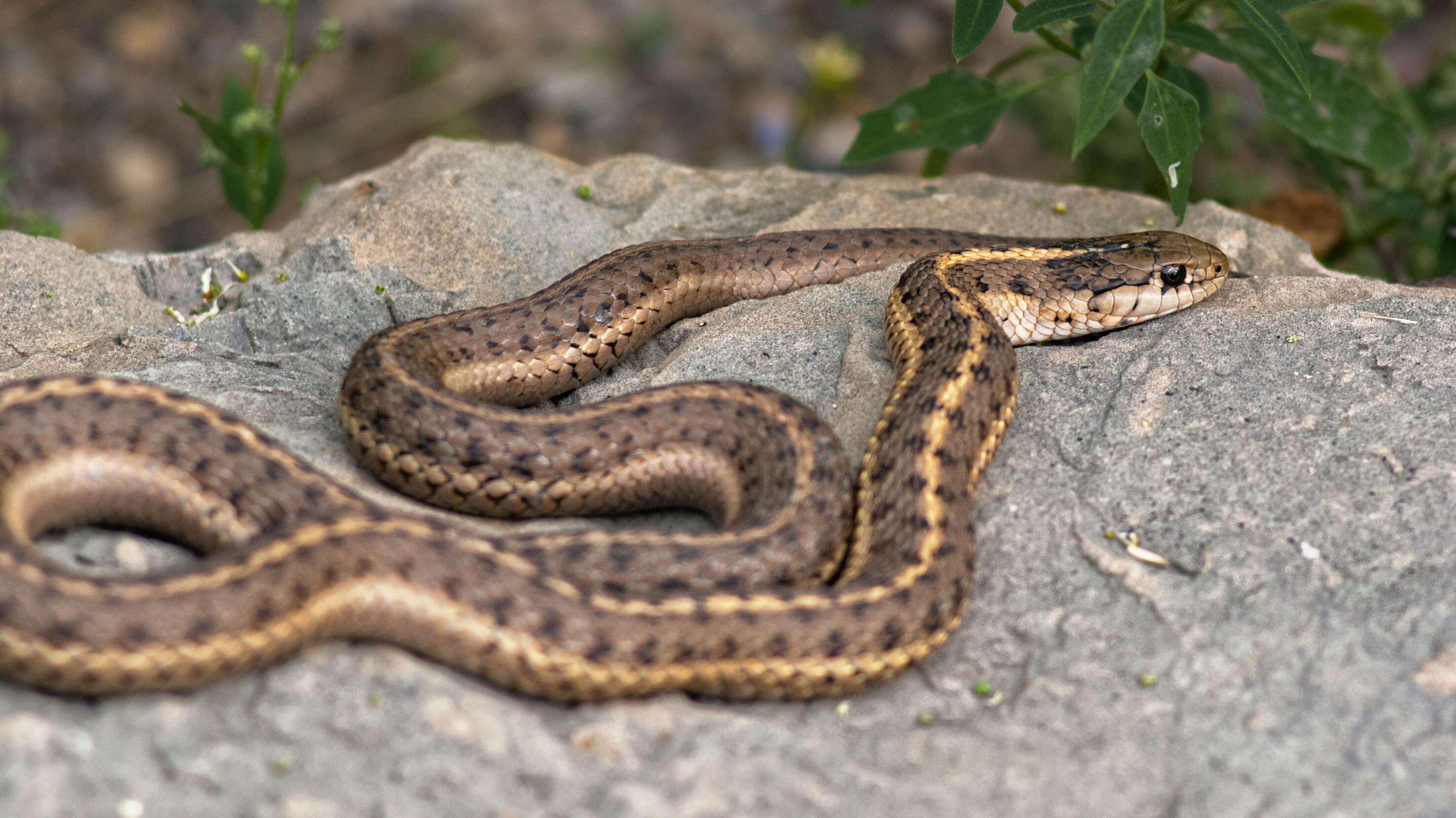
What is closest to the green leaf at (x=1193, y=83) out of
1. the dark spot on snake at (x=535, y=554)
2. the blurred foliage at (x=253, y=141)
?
the dark spot on snake at (x=535, y=554)

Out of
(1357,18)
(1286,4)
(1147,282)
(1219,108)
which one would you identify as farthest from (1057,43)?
(1219,108)

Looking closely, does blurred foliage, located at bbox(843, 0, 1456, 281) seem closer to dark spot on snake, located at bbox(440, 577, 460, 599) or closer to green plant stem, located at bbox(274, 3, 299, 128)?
dark spot on snake, located at bbox(440, 577, 460, 599)

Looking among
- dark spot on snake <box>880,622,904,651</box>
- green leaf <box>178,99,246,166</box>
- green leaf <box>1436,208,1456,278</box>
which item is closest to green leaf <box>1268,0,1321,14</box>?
green leaf <box>1436,208,1456,278</box>

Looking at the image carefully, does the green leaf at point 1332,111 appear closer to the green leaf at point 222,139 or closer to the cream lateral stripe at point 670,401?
the cream lateral stripe at point 670,401

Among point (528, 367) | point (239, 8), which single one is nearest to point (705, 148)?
point (239, 8)

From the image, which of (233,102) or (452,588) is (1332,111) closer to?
(452,588)

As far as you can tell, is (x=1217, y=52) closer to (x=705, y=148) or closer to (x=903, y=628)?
(x=903, y=628)

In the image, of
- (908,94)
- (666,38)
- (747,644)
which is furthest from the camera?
(666,38)
